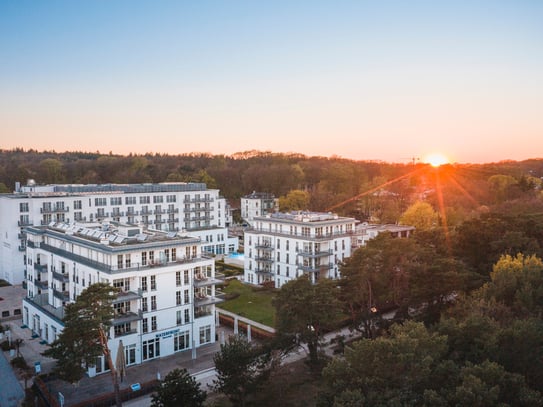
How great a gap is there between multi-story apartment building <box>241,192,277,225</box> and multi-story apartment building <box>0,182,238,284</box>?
23078mm

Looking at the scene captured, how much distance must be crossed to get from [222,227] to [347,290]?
3914 cm

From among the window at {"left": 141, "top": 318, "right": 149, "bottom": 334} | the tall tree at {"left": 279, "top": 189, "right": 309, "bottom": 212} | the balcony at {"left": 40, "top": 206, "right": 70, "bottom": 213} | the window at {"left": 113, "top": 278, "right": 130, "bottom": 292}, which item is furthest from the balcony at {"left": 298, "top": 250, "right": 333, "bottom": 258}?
the tall tree at {"left": 279, "top": 189, "right": 309, "bottom": 212}

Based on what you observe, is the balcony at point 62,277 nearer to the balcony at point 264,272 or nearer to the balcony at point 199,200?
the balcony at point 264,272

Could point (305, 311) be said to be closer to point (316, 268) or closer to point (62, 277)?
point (316, 268)

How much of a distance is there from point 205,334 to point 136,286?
6.67 m

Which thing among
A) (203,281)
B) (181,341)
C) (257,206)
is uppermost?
(257,206)

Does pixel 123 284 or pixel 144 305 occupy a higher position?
pixel 123 284

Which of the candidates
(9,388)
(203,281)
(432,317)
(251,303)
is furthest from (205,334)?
(432,317)

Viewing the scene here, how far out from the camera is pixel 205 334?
3450cm

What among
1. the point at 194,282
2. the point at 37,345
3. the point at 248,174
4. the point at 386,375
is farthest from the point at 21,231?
the point at 248,174

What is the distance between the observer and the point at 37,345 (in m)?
34.1

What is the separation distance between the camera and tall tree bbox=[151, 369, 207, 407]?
2097 cm

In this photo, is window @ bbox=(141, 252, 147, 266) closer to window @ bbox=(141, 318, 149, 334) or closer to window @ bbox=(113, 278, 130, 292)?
window @ bbox=(113, 278, 130, 292)

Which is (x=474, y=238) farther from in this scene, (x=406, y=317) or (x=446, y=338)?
(x=446, y=338)
